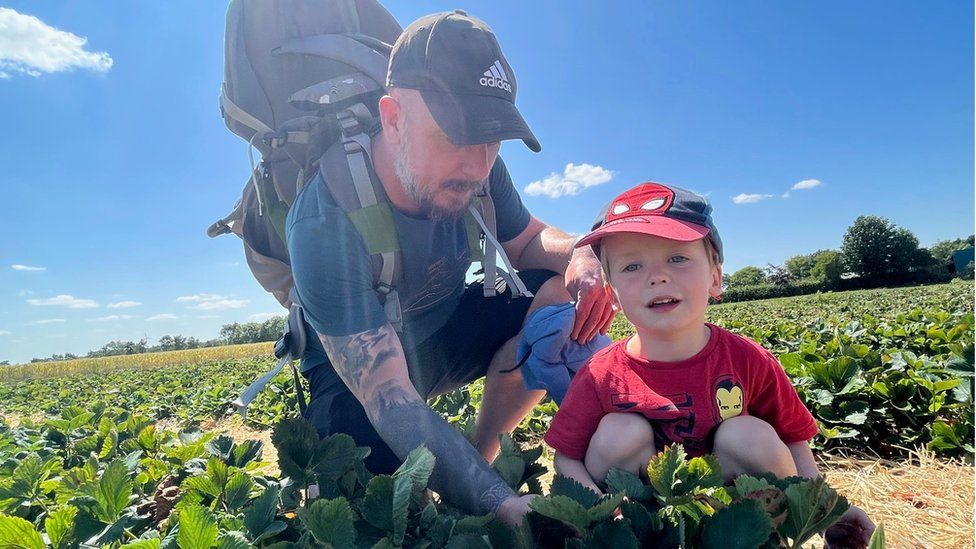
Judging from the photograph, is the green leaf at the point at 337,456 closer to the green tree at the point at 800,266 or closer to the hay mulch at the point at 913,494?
the hay mulch at the point at 913,494

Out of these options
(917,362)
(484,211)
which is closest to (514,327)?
(484,211)

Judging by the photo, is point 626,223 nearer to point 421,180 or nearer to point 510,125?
point 510,125

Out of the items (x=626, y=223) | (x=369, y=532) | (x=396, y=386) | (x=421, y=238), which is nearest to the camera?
(x=369, y=532)

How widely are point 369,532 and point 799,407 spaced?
4.30ft

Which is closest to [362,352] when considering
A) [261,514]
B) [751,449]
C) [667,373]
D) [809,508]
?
[261,514]

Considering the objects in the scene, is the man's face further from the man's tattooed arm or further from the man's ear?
the man's tattooed arm

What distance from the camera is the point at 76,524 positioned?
1.24 m

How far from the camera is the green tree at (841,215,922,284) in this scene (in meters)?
57.8

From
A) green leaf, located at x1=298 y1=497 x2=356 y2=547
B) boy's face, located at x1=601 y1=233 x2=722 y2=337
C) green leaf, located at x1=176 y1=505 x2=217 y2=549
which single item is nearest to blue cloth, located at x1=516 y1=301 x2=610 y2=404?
boy's face, located at x1=601 y1=233 x2=722 y2=337

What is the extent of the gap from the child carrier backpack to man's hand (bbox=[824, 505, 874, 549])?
1.35 meters

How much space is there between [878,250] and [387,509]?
75264 millimetres

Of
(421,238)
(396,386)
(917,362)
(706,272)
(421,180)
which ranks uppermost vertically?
(421,180)

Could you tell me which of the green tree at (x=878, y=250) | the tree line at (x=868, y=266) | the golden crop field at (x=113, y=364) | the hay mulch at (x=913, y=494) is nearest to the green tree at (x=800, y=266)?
the tree line at (x=868, y=266)

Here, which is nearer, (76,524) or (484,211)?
(76,524)
